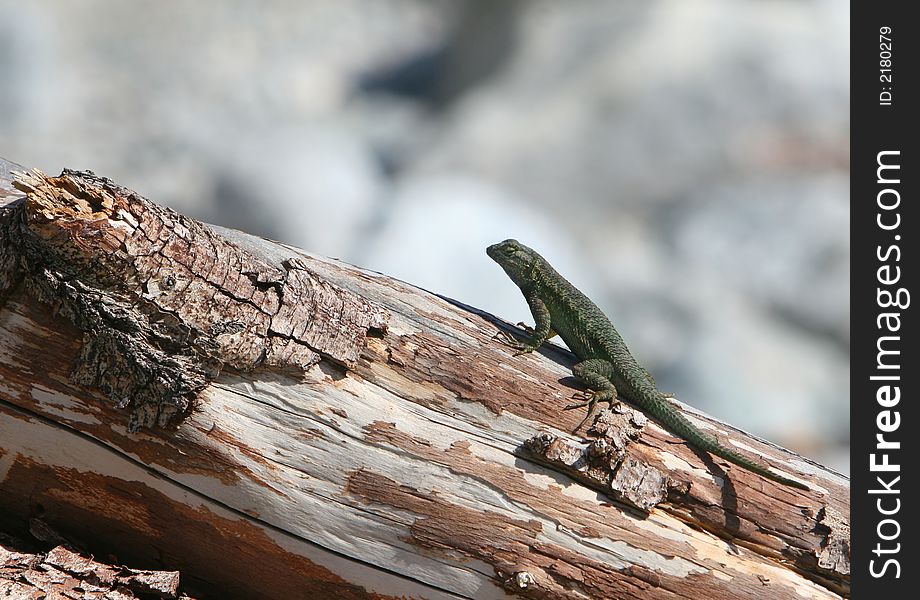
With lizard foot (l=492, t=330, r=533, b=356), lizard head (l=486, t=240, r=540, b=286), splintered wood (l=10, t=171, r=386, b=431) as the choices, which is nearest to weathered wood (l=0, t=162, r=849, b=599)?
splintered wood (l=10, t=171, r=386, b=431)

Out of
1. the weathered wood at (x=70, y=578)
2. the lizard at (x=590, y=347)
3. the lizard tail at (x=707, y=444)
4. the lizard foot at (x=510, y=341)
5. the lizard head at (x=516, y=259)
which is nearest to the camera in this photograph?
the weathered wood at (x=70, y=578)

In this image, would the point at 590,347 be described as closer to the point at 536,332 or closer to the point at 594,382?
the point at 536,332

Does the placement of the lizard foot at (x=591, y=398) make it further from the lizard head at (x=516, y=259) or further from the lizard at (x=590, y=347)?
the lizard head at (x=516, y=259)

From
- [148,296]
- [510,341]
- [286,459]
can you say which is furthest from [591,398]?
[148,296]

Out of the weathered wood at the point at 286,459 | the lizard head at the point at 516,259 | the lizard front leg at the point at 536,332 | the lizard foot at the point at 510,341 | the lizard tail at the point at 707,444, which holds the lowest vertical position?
the weathered wood at the point at 286,459

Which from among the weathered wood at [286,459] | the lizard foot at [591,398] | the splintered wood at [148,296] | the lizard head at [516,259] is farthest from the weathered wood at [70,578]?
the lizard head at [516,259]

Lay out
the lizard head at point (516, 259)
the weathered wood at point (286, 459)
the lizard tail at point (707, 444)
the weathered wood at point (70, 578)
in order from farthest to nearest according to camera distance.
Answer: the lizard head at point (516, 259), the lizard tail at point (707, 444), the weathered wood at point (286, 459), the weathered wood at point (70, 578)
